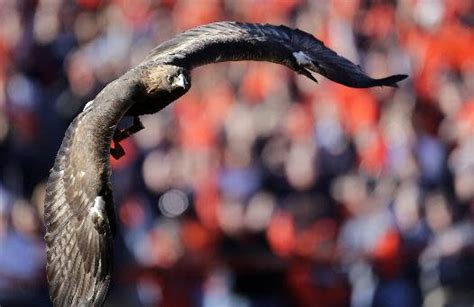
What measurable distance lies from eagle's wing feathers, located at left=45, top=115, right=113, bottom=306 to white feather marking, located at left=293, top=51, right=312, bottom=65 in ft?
3.20

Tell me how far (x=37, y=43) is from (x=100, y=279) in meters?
2.56

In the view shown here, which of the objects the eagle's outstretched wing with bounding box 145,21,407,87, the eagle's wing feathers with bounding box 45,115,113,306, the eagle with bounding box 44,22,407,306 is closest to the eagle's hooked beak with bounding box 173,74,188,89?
the eagle with bounding box 44,22,407,306

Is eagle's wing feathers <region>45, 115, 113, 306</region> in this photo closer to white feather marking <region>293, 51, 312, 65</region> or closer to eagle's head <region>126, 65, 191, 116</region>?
eagle's head <region>126, 65, 191, 116</region>

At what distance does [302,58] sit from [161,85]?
2.21ft

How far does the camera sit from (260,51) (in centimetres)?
532

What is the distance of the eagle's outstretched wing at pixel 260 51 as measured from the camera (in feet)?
17.1

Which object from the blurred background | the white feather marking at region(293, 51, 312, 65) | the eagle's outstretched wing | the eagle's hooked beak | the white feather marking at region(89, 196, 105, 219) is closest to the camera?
the white feather marking at region(89, 196, 105, 219)

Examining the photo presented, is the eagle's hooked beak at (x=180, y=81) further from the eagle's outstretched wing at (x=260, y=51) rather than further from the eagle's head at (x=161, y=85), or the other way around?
the eagle's outstretched wing at (x=260, y=51)

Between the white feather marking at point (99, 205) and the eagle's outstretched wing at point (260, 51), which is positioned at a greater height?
the eagle's outstretched wing at point (260, 51)

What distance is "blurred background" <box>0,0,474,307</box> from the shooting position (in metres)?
7.04

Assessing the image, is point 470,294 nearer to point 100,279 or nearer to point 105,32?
point 105,32

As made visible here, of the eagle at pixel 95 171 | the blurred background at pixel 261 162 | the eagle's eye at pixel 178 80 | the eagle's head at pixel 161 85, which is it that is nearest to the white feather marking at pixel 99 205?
the eagle at pixel 95 171

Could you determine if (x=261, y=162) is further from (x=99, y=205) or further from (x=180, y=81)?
(x=99, y=205)

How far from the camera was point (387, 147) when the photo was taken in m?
7.11
